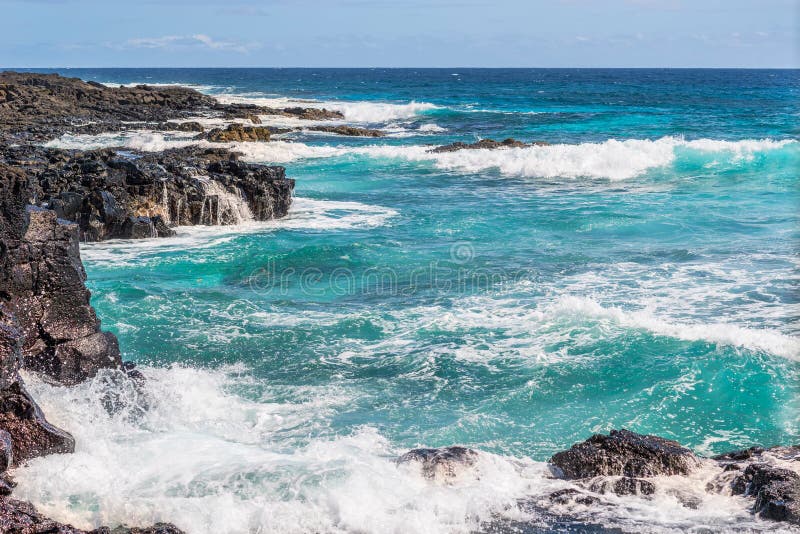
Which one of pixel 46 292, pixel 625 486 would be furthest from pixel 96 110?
pixel 625 486

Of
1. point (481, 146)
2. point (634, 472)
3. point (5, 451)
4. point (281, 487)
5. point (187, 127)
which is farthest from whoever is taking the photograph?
point (187, 127)

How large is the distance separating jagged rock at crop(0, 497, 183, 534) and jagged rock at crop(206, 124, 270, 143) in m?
31.7

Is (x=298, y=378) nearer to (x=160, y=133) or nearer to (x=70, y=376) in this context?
(x=70, y=376)

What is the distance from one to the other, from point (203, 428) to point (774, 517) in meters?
5.78

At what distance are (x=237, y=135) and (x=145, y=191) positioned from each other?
59.4ft

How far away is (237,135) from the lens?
37.0 meters

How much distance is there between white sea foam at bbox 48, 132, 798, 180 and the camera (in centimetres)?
3108

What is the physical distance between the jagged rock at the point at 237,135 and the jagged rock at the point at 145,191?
13487mm

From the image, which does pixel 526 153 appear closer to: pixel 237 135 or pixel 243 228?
pixel 237 135

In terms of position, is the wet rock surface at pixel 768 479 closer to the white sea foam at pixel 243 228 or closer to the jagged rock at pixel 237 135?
the white sea foam at pixel 243 228

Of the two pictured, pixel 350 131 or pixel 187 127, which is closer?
pixel 187 127

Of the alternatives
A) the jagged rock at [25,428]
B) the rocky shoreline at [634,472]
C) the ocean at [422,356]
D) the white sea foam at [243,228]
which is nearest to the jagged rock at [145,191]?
the white sea foam at [243,228]

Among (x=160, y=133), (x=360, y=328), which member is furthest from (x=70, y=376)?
(x=160, y=133)

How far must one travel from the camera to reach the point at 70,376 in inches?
337
